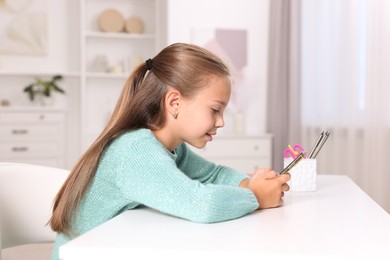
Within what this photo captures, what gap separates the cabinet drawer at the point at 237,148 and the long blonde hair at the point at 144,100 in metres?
3.04

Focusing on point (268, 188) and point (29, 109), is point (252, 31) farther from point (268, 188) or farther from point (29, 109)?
point (268, 188)

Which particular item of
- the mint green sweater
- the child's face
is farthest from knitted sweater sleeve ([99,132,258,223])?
the child's face

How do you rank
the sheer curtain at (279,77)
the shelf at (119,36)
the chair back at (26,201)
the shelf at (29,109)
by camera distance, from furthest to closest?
the shelf at (119,36) < the shelf at (29,109) < the sheer curtain at (279,77) < the chair back at (26,201)

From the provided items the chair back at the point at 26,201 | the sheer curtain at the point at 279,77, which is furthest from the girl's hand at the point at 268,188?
the sheer curtain at the point at 279,77

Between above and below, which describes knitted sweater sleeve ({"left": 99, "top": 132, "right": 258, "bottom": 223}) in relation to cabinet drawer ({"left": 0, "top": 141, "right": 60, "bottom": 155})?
above

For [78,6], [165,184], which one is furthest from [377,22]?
[165,184]

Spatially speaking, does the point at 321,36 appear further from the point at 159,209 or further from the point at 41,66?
the point at 159,209

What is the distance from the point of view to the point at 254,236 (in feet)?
3.58

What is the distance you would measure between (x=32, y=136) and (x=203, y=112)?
410 cm

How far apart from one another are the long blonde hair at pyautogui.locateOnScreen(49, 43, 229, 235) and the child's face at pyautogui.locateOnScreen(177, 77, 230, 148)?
0.02 meters

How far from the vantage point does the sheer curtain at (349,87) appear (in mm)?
4250

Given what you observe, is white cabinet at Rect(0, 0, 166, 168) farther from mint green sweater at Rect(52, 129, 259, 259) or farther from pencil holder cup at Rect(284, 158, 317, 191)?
mint green sweater at Rect(52, 129, 259, 259)

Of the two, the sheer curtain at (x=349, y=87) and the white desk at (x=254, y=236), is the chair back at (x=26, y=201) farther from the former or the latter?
the sheer curtain at (x=349, y=87)

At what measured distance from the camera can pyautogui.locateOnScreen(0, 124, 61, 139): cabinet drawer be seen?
5.30m
